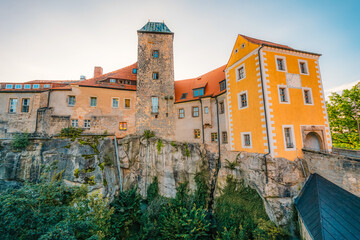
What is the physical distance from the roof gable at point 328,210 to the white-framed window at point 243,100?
22.3ft

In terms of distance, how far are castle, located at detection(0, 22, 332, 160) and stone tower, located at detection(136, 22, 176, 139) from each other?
129 millimetres

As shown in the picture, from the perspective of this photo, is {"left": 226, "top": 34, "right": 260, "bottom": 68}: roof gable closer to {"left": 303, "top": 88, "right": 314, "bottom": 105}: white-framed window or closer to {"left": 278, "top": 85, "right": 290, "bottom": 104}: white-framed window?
{"left": 278, "top": 85, "right": 290, "bottom": 104}: white-framed window

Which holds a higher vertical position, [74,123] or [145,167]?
[74,123]

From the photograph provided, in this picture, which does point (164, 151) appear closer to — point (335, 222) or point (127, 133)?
point (127, 133)

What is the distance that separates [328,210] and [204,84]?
16180 millimetres

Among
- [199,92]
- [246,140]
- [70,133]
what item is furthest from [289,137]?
[70,133]

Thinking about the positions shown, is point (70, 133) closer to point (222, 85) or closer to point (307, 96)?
point (222, 85)

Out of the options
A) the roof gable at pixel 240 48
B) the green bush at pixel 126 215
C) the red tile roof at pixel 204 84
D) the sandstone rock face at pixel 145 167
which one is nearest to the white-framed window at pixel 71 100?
the sandstone rock face at pixel 145 167

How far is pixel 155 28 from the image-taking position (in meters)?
22.5

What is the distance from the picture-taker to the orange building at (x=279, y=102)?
11398 millimetres

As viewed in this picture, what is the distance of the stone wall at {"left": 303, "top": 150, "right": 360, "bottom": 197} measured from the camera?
27.6 ft

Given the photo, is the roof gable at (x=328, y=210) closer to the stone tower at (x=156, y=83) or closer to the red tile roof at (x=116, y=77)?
the stone tower at (x=156, y=83)

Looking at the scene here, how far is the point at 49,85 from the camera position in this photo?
19234mm

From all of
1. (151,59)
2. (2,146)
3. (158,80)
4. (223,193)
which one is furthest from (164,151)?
(2,146)
